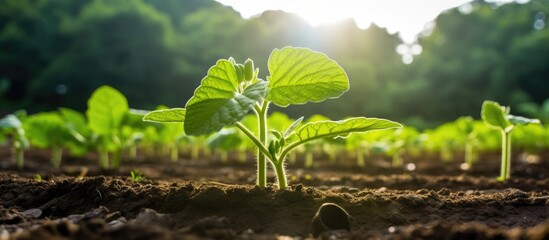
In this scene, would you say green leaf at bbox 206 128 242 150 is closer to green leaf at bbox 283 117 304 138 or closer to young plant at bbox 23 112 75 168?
young plant at bbox 23 112 75 168

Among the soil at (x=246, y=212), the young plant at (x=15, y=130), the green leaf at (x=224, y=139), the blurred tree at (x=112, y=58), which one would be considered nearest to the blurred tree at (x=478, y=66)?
the blurred tree at (x=112, y=58)

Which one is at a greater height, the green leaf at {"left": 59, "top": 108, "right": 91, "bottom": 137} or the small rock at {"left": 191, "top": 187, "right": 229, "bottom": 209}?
the green leaf at {"left": 59, "top": 108, "right": 91, "bottom": 137}

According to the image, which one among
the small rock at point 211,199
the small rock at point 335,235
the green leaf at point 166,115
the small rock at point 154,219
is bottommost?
the small rock at point 335,235

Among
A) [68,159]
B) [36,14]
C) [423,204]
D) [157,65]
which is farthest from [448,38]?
[423,204]

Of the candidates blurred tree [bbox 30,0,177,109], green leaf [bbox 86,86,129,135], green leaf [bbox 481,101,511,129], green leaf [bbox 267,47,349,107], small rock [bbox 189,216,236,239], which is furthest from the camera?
blurred tree [bbox 30,0,177,109]

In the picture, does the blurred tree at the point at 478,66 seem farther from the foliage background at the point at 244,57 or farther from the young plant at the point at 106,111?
the young plant at the point at 106,111

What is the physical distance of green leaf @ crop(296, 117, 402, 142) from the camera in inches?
84.4

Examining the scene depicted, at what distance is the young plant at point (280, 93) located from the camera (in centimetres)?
203

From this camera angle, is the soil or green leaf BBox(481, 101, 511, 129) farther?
green leaf BBox(481, 101, 511, 129)

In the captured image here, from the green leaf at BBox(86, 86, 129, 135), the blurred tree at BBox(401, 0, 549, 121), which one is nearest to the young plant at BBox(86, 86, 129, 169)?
the green leaf at BBox(86, 86, 129, 135)

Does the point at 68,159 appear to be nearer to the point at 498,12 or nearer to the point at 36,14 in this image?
the point at 36,14

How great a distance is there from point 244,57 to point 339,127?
22428mm

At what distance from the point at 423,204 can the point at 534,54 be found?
2304 centimetres

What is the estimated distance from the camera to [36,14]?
26.0m
